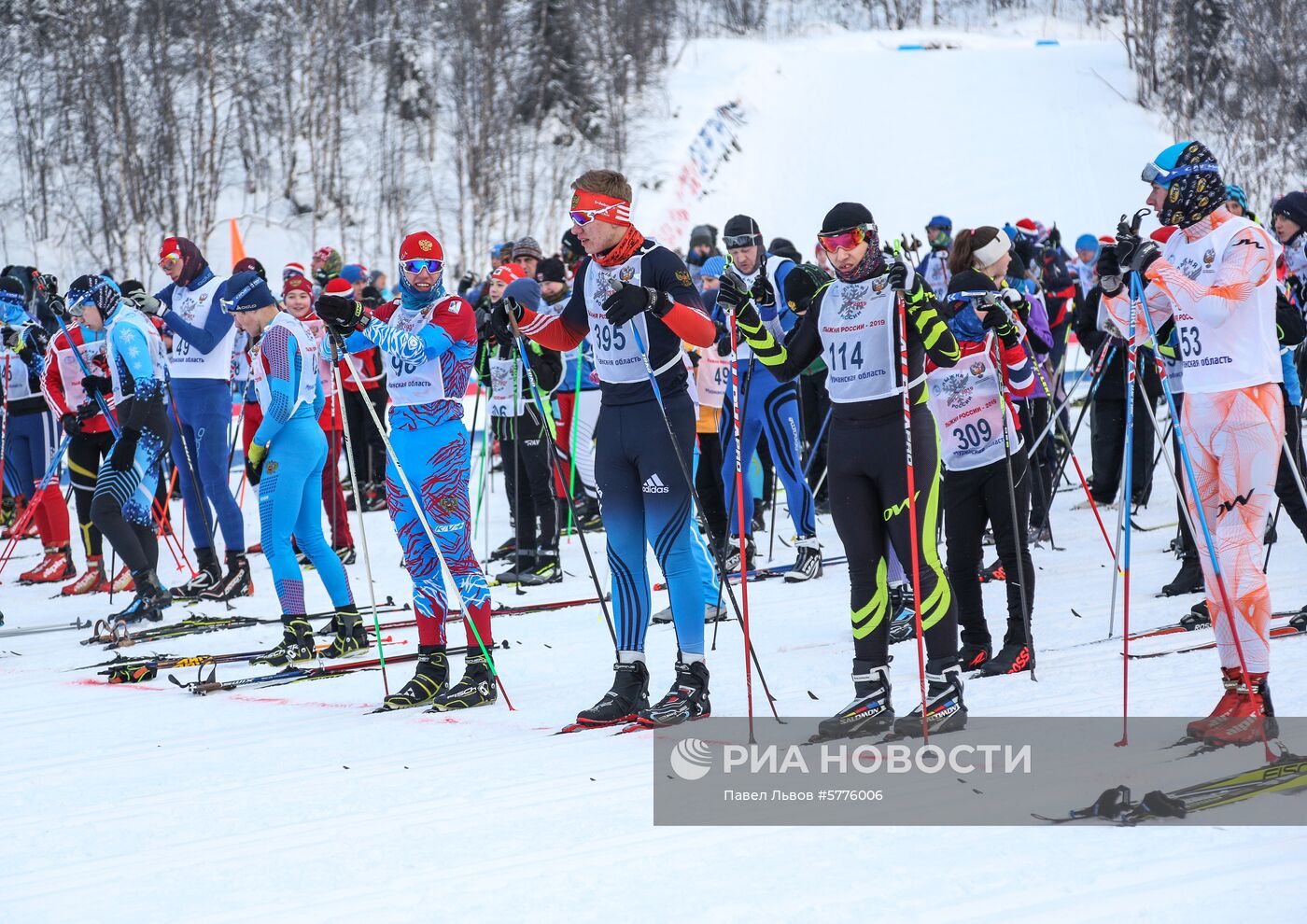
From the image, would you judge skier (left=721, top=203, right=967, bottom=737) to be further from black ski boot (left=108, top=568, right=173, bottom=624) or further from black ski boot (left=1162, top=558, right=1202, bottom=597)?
black ski boot (left=108, top=568, right=173, bottom=624)

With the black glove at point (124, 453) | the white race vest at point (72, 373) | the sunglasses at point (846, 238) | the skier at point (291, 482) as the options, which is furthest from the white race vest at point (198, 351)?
the sunglasses at point (846, 238)

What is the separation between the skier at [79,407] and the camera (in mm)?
8789

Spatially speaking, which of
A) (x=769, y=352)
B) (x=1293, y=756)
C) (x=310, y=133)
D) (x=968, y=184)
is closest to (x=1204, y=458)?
(x=1293, y=756)

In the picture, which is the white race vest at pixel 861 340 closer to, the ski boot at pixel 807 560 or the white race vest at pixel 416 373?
the white race vest at pixel 416 373

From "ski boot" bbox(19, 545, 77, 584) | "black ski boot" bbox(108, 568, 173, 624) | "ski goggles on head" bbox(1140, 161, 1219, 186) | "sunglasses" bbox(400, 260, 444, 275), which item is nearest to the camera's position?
"ski goggles on head" bbox(1140, 161, 1219, 186)

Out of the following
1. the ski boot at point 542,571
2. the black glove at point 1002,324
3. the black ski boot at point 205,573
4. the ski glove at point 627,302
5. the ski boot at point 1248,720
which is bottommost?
the ski boot at point 542,571

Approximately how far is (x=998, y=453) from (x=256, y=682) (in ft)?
12.0

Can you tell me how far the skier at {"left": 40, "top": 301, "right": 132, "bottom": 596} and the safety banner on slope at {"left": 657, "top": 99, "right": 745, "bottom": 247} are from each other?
20159 mm

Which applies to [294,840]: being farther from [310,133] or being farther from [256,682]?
[310,133]

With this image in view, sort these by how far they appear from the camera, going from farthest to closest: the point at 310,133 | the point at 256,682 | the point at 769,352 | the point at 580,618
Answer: the point at 310,133, the point at 580,618, the point at 256,682, the point at 769,352

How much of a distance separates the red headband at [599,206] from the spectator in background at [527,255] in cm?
533

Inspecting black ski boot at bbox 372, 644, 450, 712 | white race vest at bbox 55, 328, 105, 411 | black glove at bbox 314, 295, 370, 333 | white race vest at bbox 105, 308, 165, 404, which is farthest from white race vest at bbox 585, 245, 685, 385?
white race vest at bbox 55, 328, 105, 411

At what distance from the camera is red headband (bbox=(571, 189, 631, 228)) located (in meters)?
4.94

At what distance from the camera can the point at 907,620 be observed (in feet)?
21.5
